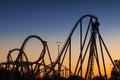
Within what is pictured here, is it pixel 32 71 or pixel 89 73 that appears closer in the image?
pixel 89 73

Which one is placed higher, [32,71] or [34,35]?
[34,35]

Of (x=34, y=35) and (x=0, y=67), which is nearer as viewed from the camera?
(x=34, y=35)

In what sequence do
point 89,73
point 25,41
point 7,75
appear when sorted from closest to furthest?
point 89,73, point 25,41, point 7,75

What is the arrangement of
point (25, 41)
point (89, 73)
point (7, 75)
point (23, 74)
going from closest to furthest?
point (89, 73) → point (25, 41) → point (23, 74) → point (7, 75)

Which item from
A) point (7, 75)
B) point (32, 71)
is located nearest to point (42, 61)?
point (32, 71)

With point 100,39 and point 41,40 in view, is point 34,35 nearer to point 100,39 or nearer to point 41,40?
point 41,40

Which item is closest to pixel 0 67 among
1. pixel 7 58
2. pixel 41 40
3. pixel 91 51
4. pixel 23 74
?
pixel 7 58

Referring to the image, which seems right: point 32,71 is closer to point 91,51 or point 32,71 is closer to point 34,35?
point 34,35

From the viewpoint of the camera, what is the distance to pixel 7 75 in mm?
46688

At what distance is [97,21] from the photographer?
32.3 meters

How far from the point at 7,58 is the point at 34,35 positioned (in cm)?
988

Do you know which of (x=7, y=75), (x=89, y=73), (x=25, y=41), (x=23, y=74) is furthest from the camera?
(x=7, y=75)

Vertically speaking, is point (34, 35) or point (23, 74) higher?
point (34, 35)

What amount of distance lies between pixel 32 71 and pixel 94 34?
10805mm
